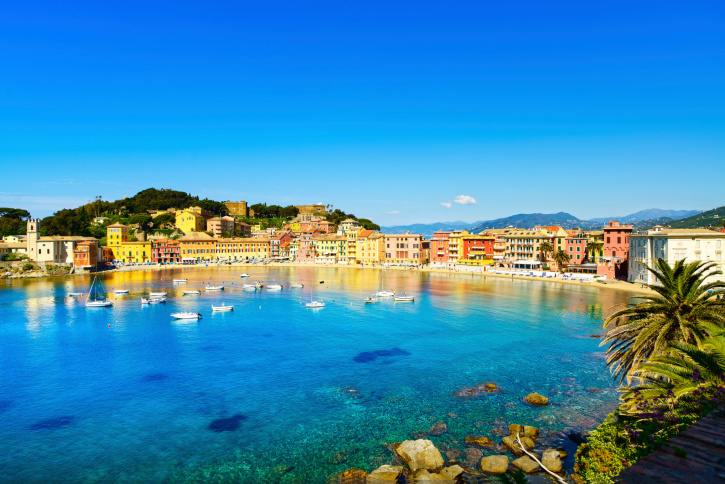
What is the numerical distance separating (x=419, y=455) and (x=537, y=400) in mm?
9545

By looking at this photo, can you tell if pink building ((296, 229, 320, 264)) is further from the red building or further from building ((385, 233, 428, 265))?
the red building

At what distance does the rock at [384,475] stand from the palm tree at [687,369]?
9353 mm

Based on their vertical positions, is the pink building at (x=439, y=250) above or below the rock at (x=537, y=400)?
above

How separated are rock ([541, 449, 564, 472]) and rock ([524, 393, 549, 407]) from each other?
568 cm

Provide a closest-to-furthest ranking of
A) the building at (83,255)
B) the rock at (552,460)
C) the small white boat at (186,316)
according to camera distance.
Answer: the rock at (552,460) < the small white boat at (186,316) < the building at (83,255)

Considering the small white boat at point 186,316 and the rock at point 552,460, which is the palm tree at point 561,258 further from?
the rock at point 552,460

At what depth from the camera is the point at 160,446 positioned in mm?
19766

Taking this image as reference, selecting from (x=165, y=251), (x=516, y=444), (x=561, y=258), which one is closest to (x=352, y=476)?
(x=516, y=444)

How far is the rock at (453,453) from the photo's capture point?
18.2 metres

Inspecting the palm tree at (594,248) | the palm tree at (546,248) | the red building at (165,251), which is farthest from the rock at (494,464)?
the red building at (165,251)

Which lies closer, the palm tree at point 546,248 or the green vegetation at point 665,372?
the green vegetation at point 665,372

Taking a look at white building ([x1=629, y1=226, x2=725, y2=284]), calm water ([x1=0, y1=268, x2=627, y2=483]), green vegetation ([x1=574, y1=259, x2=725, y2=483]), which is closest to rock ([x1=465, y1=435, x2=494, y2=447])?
calm water ([x1=0, y1=268, x2=627, y2=483])

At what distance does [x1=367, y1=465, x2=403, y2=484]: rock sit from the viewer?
16.4 m

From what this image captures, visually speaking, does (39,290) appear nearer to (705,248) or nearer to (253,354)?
(253,354)
